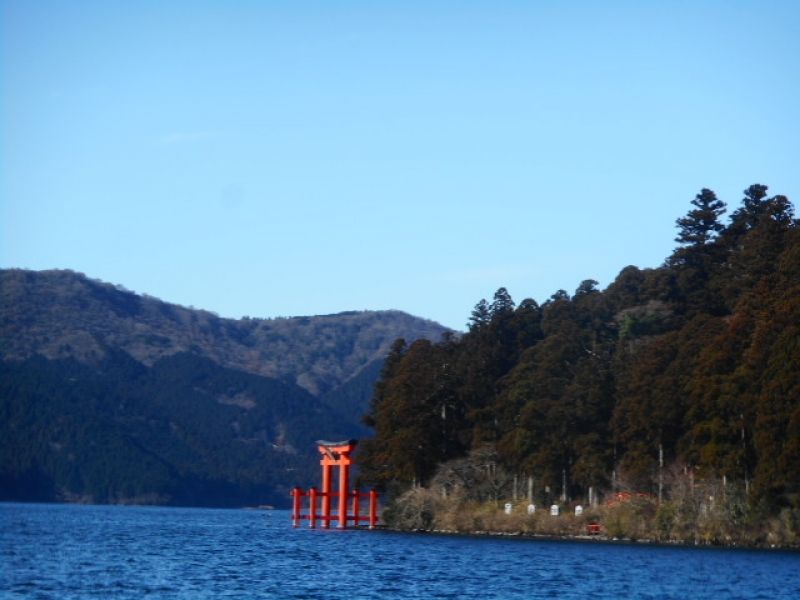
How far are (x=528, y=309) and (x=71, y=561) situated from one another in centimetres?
6044

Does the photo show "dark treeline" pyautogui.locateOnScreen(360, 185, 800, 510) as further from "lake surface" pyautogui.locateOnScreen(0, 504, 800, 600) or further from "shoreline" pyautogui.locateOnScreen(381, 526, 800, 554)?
"lake surface" pyautogui.locateOnScreen(0, 504, 800, 600)

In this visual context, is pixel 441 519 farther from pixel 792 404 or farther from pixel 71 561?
pixel 71 561

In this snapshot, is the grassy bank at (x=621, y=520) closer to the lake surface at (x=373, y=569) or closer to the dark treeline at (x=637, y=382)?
the dark treeline at (x=637, y=382)

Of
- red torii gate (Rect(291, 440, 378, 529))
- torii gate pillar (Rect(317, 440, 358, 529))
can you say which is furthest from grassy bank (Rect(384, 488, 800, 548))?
torii gate pillar (Rect(317, 440, 358, 529))

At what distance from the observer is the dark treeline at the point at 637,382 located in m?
65.4

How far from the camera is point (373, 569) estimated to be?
158 feet

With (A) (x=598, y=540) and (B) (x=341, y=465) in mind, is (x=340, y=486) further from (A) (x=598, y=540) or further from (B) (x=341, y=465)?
(A) (x=598, y=540)

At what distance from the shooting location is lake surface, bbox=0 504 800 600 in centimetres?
3888

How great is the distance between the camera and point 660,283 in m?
101

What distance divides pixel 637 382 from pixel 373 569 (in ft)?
99.9

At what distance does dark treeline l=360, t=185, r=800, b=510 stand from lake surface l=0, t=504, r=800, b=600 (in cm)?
688

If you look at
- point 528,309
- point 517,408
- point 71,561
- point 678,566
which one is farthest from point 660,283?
point 71,561

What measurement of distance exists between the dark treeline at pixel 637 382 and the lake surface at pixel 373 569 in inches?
271

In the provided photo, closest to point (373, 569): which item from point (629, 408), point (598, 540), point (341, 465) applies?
point (598, 540)
